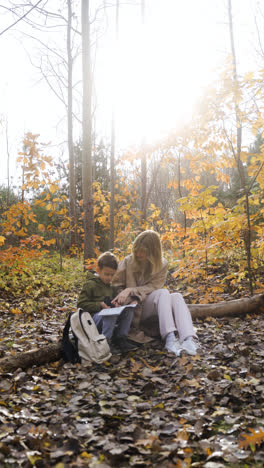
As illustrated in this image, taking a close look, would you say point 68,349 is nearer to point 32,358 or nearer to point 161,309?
point 32,358

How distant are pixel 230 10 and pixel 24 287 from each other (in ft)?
38.4

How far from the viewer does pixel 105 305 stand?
3.53 metres

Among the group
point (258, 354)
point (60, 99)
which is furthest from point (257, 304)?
point (60, 99)

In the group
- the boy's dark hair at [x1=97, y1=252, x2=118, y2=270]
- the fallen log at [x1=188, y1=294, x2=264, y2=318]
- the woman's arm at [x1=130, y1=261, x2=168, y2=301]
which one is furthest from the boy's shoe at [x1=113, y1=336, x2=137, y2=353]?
the fallen log at [x1=188, y1=294, x2=264, y2=318]

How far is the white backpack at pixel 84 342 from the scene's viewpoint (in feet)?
10.5

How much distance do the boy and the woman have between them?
0.15 metres

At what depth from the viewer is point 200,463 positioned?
174 centimetres

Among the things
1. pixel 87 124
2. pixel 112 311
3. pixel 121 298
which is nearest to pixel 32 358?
pixel 112 311

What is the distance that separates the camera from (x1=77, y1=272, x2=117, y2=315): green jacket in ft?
11.5

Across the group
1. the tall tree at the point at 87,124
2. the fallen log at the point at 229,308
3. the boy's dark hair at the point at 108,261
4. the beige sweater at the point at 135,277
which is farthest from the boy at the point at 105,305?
the tall tree at the point at 87,124

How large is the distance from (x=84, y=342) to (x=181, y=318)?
0.94 meters

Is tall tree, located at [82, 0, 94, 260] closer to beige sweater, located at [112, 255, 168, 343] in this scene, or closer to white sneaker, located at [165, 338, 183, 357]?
beige sweater, located at [112, 255, 168, 343]

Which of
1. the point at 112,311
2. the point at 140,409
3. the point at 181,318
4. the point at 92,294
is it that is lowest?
the point at 140,409

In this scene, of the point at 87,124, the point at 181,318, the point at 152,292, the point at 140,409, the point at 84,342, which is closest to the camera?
the point at 140,409
